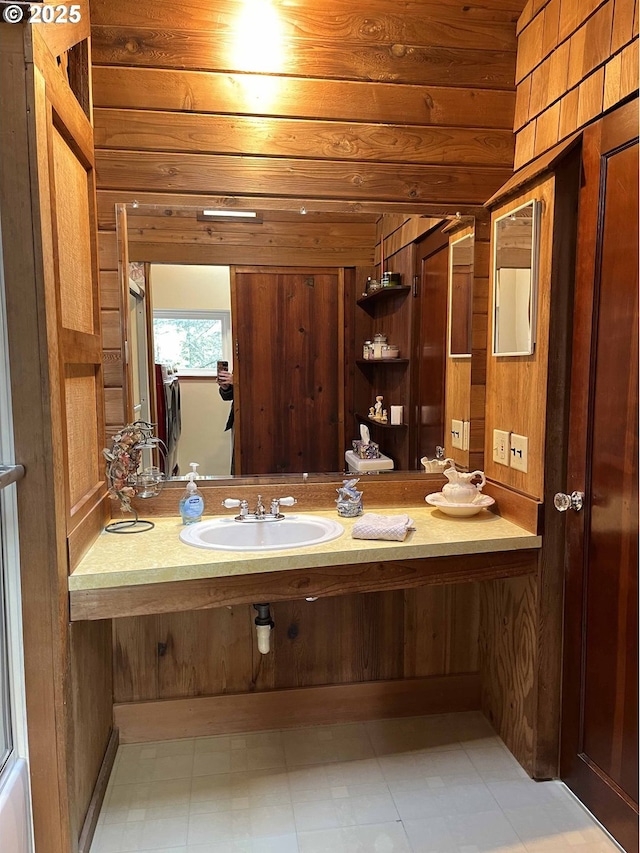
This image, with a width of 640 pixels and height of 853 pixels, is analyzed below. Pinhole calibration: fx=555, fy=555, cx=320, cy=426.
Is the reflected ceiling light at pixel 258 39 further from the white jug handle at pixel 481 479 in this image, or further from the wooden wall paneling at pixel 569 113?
the white jug handle at pixel 481 479

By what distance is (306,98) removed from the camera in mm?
2012

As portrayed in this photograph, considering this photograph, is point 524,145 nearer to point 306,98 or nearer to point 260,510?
point 306,98

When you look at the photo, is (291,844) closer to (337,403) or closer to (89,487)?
(89,487)

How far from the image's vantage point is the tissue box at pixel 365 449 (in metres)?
2.18

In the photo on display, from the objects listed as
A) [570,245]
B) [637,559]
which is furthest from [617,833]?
[570,245]

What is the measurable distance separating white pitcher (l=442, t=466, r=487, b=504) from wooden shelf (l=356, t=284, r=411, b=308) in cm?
71

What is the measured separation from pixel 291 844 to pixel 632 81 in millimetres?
2395

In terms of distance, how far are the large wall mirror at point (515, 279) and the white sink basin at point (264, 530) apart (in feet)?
3.00

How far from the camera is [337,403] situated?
2156mm

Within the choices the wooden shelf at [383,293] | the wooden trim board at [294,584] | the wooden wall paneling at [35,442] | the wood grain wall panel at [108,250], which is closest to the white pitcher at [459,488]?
the wooden trim board at [294,584]

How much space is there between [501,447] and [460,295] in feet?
2.04

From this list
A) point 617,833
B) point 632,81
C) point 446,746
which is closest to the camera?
point 632,81

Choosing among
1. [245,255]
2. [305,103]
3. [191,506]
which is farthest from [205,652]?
[305,103]

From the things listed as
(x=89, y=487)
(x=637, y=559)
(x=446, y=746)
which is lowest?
(x=446, y=746)
